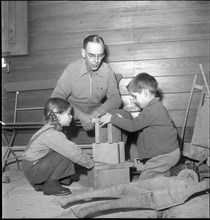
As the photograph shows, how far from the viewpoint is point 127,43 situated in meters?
3.37

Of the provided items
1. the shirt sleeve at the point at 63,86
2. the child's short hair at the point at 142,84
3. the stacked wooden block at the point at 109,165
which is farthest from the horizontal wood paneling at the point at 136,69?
the stacked wooden block at the point at 109,165


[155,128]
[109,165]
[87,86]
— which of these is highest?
[87,86]

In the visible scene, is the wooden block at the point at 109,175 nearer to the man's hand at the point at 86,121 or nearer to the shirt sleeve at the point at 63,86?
the man's hand at the point at 86,121

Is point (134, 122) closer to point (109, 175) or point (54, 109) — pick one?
point (109, 175)

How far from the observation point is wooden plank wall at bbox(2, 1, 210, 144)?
10.7 ft

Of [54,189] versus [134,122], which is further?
[134,122]

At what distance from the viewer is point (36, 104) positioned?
139 inches

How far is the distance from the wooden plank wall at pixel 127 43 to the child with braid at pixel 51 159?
125cm

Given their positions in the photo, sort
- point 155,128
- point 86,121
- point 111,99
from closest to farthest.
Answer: point 155,128 < point 86,121 < point 111,99

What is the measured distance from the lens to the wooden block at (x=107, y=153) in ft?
7.36

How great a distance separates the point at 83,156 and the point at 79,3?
6.47 ft

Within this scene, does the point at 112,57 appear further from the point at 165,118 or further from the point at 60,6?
the point at 165,118

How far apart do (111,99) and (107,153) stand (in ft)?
2.16

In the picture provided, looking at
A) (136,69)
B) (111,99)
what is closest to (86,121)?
(111,99)
